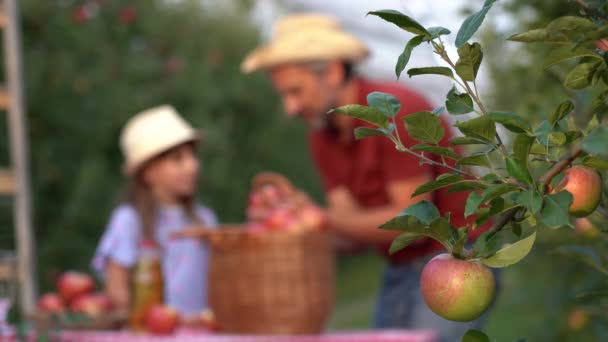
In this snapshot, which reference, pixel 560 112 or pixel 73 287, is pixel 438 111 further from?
pixel 73 287

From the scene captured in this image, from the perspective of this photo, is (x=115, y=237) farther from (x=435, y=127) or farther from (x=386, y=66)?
(x=386, y=66)

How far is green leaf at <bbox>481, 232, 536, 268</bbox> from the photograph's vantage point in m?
0.71

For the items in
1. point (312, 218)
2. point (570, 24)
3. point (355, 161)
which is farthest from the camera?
point (355, 161)

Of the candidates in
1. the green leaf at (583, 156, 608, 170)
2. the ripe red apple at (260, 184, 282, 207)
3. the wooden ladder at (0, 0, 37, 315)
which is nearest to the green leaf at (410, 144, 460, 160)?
the green leaf at (583, 156, 608, 170)

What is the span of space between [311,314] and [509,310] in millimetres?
5901

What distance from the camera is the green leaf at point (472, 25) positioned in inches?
28.3

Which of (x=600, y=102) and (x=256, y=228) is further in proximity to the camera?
(x=256, y=228)

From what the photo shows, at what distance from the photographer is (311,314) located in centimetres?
287

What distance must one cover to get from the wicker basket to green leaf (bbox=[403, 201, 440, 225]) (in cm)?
210

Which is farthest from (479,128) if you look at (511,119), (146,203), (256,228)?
(146,203)

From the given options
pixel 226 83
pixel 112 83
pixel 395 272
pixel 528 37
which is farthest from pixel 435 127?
pixel 226 83

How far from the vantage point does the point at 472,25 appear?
722mm

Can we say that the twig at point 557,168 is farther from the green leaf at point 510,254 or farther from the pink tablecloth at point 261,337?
the pink tablecloth at point 261,337

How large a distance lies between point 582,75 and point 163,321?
2.32 meters
